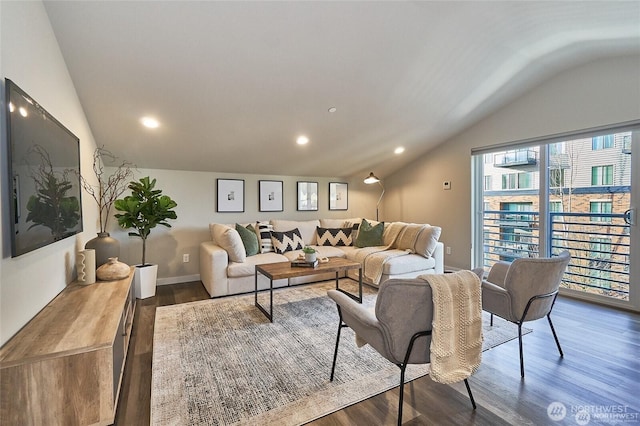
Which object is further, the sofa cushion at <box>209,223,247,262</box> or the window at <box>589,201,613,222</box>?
the sofa cushion at <box>209,223,247,262</box>

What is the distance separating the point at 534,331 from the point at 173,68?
395 centimetres

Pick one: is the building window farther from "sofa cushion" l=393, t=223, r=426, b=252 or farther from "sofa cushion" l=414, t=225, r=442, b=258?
"sofa cushion" l=393, t=223, r=426, b=252

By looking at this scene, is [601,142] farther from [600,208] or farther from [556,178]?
[600,208]

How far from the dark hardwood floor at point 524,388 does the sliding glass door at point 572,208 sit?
90 centimetres

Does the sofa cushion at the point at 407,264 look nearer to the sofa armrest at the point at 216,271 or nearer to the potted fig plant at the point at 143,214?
the sofa armrest at the point at 216,271

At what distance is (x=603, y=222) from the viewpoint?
3.39 metres

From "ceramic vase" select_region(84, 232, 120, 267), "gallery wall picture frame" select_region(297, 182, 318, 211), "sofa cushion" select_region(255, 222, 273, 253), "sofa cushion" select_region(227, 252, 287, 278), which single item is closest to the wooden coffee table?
"sofa cushion" select_region(227, 252, 287, 278)

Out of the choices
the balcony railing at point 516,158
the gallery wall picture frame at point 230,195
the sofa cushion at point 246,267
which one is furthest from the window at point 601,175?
the gallery wall picture frame at point 230,195

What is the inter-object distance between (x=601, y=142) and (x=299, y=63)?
11.7 feet

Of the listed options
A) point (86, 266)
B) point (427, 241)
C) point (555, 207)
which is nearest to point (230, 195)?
point (86, 266)

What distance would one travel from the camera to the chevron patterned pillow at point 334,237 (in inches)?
195

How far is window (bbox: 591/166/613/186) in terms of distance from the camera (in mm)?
3348

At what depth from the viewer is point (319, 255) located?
4391mm

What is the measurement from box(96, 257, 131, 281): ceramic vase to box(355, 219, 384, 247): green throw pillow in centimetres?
316
